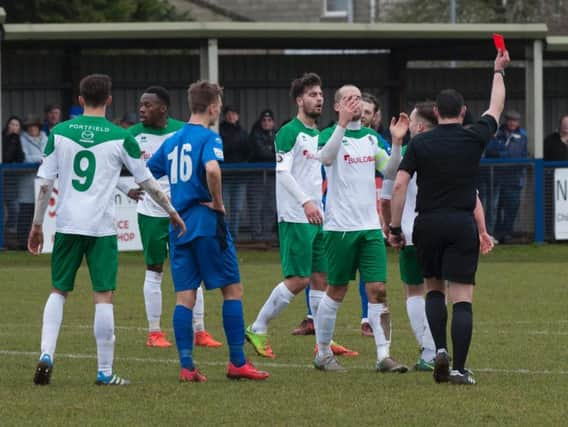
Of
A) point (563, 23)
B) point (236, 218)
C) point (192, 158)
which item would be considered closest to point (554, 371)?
point (192, 158)

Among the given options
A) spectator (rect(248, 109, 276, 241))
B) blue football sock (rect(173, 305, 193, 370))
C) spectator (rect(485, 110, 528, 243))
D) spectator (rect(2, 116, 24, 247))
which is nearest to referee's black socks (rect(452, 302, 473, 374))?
blue football sock (rect(173, 305, 193, 370))

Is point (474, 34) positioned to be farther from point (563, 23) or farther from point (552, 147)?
point (563, 23)

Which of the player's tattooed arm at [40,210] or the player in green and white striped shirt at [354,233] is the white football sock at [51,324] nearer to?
the player's tattooed arm at [40,210]

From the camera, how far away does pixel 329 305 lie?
10.9 m

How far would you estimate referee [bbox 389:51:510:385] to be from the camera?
971 centimetres

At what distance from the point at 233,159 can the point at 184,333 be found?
45.5 ft

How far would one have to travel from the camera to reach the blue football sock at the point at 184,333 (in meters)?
10.0

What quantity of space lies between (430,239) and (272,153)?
14113 mm

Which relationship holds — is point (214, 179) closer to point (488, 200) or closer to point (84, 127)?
point (84, 127)

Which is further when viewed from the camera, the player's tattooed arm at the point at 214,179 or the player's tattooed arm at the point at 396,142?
the player's tattooed arm at the point at 396,142

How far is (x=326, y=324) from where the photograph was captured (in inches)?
427

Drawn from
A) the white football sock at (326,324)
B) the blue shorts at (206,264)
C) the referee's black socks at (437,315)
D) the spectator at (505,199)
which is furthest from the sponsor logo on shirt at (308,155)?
the spectator at (505,199)

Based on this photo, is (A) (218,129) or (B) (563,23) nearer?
(A) (218,129)

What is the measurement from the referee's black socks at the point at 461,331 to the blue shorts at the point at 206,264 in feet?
4.85
